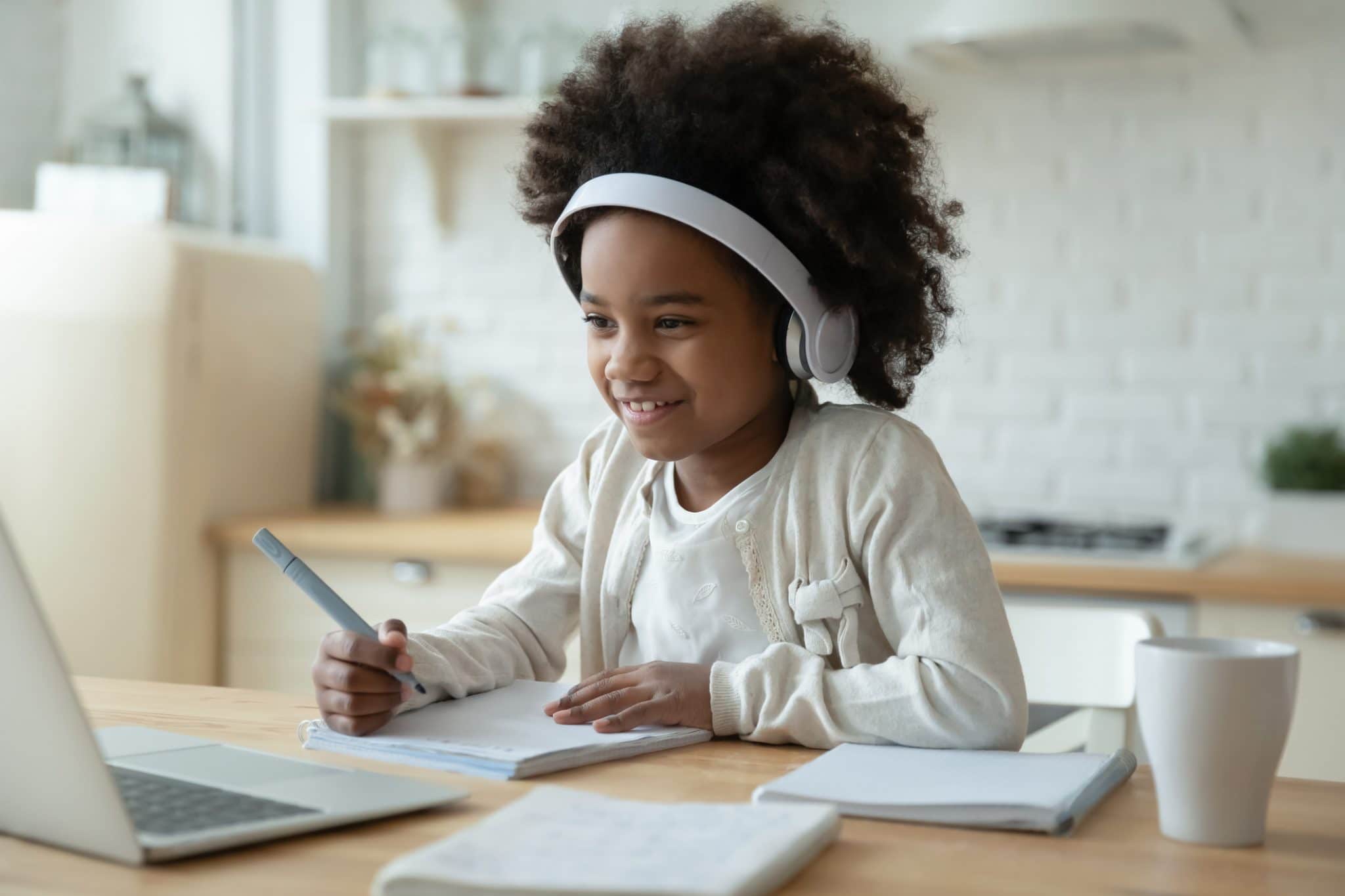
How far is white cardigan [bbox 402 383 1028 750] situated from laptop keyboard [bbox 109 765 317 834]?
29 centimetres

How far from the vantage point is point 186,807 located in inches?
34.1

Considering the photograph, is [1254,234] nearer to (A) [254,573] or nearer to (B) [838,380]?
(B) [838,380]

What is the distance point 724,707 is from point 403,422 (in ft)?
6.78

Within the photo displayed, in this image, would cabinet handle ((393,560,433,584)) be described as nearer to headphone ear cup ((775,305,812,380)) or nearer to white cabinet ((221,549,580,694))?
white cabinet ((221,549,580,694))

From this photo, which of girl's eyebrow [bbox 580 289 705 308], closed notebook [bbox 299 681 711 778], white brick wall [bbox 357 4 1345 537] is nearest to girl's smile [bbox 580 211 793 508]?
girl's eyebrow [bbox 580 289 705 308]

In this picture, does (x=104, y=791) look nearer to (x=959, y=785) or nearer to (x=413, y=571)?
(x=959, y=785)

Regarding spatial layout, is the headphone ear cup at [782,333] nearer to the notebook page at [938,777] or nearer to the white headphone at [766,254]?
the white headphone at [766,254]

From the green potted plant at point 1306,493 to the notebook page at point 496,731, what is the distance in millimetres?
1799

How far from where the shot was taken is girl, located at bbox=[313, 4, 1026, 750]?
115 centimetres

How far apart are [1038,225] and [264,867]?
237 cm

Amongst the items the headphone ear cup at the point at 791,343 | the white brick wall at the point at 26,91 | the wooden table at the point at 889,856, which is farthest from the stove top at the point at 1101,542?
the white brick wall at the point at 26,91

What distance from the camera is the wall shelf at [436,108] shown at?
2.96 meters

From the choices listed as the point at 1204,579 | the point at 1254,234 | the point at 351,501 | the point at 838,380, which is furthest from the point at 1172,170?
the point at 351,501

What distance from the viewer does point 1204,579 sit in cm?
221
